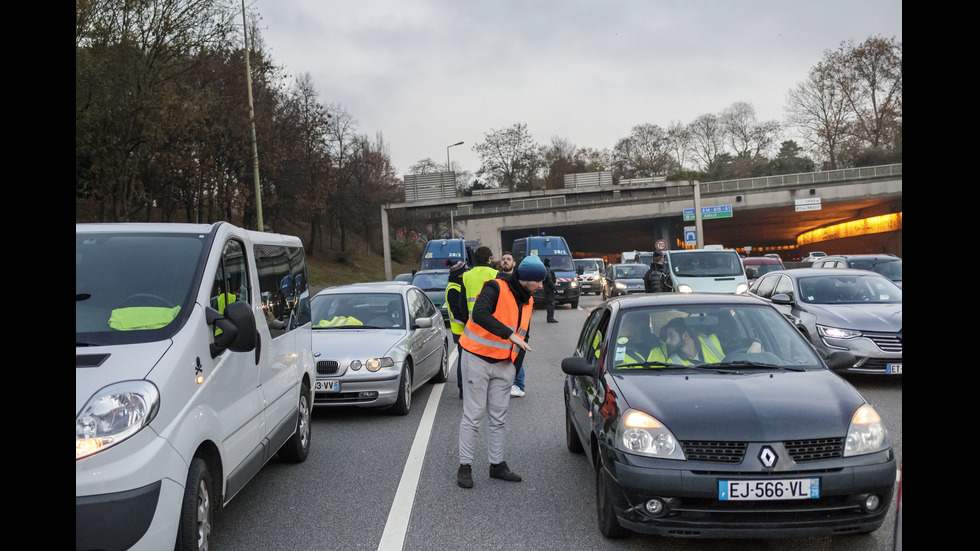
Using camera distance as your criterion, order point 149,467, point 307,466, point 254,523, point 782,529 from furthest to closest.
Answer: point 307,466 < point 254,523 < point 782,529 < point 149,467

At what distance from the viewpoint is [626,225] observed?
7112cm

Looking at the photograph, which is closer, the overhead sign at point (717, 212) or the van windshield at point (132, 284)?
the van windshield at point (132, 284)

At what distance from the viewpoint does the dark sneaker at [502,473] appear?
5883 mm

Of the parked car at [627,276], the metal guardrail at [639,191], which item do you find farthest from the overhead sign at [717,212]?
the parked car at [627,276]

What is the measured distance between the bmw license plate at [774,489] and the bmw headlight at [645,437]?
32 cm

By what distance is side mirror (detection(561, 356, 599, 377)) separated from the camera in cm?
541

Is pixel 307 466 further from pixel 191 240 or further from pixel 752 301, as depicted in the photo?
pixel 752 301

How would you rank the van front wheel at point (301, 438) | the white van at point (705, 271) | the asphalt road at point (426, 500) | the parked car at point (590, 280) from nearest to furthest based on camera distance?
1. the asphalt road at point (426, 500)
2. the van front wheel at point (301, 438)
3. the white van at point (705, 271)
4. the parked car at point (590, 280)

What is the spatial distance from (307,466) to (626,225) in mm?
66283

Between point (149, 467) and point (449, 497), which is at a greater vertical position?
point (149, 467)

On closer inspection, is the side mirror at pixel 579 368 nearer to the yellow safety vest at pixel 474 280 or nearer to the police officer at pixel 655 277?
the yellow safety vest at pixel 474 280

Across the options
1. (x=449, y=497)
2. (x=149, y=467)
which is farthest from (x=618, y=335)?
(x=149, y=467)

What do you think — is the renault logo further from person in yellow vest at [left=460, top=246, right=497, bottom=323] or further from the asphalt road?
person in yellow vest at [left=460, top=246, right=497, bottom=323]
